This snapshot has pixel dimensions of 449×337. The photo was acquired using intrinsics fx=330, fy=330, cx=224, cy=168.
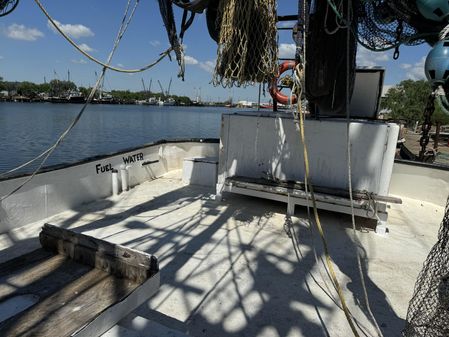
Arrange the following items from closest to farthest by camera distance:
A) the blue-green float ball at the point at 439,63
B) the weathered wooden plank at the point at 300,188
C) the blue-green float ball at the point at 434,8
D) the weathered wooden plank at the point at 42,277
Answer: the weathered wooden plank at the point at 42,277
the blue-green float ball at the point at 439,63
the blue-green float ball at the point at 434,8
the weathered wooden plank at the point at 300,188

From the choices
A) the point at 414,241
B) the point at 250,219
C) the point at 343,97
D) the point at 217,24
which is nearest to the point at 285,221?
the point at 250,219

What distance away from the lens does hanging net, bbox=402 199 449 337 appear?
1767 millimetres

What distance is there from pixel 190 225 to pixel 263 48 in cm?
261

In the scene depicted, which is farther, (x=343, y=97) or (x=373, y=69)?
(x=373, y=69)

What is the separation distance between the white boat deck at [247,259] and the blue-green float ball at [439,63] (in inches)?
81.5

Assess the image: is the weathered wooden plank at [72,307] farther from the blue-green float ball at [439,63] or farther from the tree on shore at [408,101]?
the tree on shore at [408,101]

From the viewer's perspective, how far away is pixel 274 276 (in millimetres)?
3482

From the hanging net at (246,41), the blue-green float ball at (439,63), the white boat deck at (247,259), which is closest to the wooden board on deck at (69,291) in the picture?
the white boat deck at (247,259)

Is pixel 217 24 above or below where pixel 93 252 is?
above

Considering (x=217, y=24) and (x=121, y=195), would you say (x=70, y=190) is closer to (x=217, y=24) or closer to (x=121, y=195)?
(x=121, y=195)

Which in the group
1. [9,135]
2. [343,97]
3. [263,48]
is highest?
[263,48]

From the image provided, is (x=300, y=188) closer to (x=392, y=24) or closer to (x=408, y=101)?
(x=392, y=24)

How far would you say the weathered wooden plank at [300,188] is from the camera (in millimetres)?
4805

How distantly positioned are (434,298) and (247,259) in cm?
220
